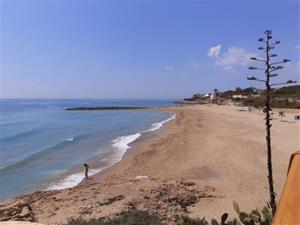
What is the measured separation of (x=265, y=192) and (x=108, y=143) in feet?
60.1

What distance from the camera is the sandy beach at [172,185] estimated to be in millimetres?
11516

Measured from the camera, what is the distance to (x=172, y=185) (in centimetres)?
1430

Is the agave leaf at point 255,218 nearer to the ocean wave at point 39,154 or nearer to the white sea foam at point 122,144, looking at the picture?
the ocean wave at point 39,154

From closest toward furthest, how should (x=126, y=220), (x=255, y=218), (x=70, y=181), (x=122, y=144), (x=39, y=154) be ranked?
(x=255, y=218) → (x=126, y=220) → (x=70, y=181) → (x=39, y=154) → (x=122, y=144)

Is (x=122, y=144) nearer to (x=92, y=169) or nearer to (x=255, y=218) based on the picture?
(x=92, y=169)

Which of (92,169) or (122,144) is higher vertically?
(122,144)

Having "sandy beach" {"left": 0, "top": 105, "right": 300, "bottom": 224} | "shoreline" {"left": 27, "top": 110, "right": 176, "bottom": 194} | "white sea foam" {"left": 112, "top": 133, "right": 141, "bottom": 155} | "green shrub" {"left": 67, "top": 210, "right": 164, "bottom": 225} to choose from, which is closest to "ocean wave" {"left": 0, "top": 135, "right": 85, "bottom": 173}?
"shoreline" {"left": 27, "top": 110, "right": 176, "bottom": 194}

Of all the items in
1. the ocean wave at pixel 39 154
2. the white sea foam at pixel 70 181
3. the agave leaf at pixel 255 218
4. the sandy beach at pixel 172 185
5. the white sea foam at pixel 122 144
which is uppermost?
the agave leaf at pixel 255 218

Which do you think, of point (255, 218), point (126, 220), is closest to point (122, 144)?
point (126, 220)

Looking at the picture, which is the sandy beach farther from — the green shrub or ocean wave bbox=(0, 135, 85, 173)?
ocean wave bbox=(0, 135, 85, 173)

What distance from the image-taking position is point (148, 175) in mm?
17531

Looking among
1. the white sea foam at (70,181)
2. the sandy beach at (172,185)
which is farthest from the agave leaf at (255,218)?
the white sea foam at (70,181)

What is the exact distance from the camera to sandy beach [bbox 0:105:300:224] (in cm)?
1152

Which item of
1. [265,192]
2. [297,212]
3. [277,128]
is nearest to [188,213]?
[265,192]
